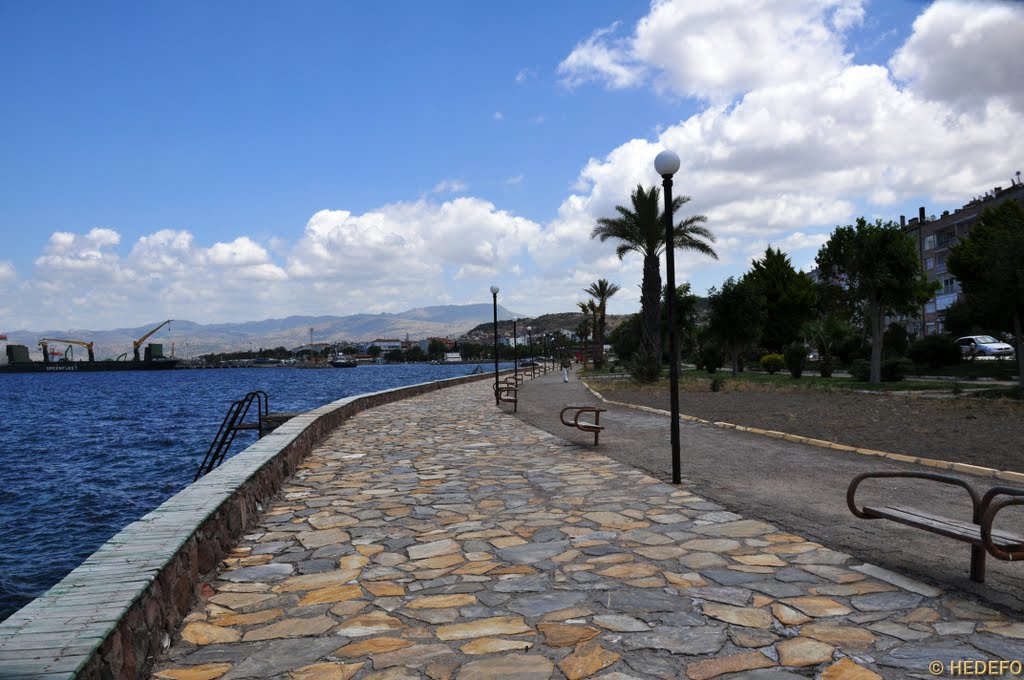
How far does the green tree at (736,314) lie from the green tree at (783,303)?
46.8 feet

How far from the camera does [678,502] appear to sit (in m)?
6.52

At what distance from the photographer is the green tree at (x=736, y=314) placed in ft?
129

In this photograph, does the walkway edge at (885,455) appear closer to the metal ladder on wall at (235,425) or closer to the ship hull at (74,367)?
the metal ladder on wall at (235,425)

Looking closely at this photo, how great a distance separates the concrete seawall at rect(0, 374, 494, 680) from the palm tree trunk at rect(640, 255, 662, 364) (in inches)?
967

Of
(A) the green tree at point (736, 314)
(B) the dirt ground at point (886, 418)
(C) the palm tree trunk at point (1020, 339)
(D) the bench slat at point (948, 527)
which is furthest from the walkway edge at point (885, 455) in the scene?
(A) the green tree at point (736, 314)

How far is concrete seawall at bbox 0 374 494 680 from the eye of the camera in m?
2.60

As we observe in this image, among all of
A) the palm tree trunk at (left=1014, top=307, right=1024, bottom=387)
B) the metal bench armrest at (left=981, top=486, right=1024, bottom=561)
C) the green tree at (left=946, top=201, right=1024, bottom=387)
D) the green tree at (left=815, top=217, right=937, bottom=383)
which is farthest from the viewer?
the green tree at (left=815, top=217, right=937, bottom=383)

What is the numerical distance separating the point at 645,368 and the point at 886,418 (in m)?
15.3

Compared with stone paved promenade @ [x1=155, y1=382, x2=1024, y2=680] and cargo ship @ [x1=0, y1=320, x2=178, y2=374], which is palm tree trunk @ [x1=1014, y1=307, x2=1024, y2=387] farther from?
cargo ship @ [x1=0, y1=320, x2=178, y2=374]

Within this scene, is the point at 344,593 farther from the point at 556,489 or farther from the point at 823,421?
the point at 823,421

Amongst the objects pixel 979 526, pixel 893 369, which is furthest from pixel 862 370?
pixel 979 526

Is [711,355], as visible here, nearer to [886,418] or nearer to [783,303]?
[783,303]

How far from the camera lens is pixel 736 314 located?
39500 millimetres

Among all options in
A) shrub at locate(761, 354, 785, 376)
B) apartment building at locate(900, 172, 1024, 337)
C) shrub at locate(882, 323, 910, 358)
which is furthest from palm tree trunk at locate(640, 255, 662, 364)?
apartment building at locate(900, 172, 1024, 337)
